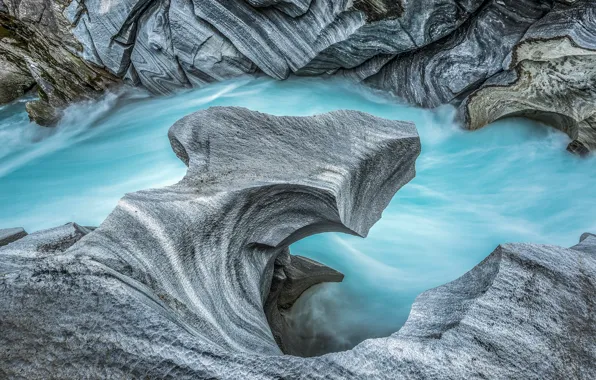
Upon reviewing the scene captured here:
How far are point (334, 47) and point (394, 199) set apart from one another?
224 centimetres

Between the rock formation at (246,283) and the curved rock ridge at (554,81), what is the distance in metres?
2.24

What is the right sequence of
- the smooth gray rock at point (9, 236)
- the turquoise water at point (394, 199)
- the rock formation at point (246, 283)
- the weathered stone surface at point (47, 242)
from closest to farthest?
the rock formation at point (246, 283) → the weathered stone surface at point (47, 242) → the smooth gray rock at point (9, 236) → the turquoise water at point (394, 199)

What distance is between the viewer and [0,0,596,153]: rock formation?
190 inches

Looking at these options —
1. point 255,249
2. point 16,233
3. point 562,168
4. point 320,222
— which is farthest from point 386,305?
point 16,233

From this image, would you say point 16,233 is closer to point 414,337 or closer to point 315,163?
point 315,163

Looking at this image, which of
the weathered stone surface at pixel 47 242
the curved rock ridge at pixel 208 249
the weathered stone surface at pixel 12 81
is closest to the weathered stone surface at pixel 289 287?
the curved rock ridge at pixel 208 249

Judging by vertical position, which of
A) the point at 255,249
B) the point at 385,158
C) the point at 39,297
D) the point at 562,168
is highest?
the point at 562,168

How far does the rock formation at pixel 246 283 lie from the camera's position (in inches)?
71.1

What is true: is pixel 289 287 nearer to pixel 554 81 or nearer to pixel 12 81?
pixel 554 81

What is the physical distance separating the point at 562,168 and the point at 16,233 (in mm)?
6356

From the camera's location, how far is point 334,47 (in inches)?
223

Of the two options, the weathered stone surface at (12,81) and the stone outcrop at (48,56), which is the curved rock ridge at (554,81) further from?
the weathered stone surface at (12,81)

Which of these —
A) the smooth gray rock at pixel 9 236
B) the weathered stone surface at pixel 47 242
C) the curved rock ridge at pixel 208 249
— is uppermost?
the curved rock ridge at pixel 208 249

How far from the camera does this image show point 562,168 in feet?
17.6
